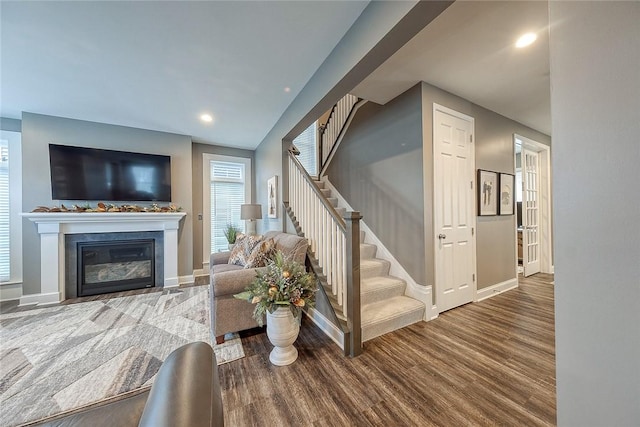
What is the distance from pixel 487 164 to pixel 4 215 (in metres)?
7.10

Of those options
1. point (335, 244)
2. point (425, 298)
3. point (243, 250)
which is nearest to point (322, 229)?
point (335, 244)

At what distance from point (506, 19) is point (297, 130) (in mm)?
2173

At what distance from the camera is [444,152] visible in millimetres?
2709

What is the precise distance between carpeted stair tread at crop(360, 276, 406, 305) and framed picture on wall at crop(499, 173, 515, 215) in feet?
6.88

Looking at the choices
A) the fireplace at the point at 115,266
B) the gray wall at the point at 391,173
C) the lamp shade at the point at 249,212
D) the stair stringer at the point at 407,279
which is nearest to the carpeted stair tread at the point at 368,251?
the stair stringer at the point at 407,279

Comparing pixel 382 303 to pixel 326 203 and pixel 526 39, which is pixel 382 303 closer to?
pixel 326 203

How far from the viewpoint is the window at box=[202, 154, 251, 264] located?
4.57m

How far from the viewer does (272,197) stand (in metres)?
3.68

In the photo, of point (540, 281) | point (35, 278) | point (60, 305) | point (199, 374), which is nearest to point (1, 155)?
point (35, 278)

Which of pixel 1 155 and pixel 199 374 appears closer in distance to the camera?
pixel 199 374

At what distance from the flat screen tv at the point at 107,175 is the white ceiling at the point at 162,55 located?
602mm

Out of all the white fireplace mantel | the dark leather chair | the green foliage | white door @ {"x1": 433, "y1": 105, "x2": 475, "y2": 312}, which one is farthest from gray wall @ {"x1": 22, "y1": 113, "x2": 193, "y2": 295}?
white door @ {"x1": 433, "y1": 105, "x2": 475, "y2": 312}

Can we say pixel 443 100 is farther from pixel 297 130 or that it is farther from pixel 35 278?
pixel 35 278

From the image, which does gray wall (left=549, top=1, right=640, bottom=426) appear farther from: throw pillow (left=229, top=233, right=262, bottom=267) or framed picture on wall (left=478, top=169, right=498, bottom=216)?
throw pillow (left=229, top=233, right=262, bottom=267)
